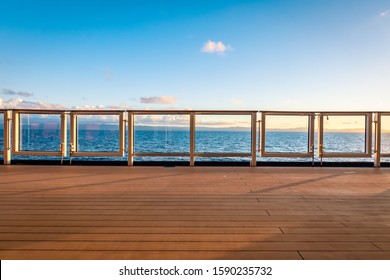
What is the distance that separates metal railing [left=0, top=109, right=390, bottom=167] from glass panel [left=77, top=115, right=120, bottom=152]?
0.08ft

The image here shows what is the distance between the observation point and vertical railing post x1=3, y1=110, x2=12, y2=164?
593cm

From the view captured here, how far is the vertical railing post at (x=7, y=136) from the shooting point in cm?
593

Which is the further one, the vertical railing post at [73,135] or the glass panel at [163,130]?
the vertical railing post at [73,135]

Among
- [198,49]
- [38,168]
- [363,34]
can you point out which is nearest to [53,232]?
[38,168]

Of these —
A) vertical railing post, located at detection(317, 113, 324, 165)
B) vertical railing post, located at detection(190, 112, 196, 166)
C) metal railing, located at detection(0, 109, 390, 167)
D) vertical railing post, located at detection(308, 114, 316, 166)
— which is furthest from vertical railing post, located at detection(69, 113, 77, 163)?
vertical railing post, located at detection(317, 113, 324, 165)

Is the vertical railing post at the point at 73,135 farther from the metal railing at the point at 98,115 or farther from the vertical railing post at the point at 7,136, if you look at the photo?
the vertical railing post at the point at 7,136

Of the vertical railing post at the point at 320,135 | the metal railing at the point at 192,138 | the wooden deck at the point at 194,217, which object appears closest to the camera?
the wooden deck at the point at 194,217

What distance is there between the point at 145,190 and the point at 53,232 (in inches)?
60.6

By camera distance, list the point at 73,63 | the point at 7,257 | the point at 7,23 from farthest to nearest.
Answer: the point at 73,63
the point at 7,23
the point at 7,257

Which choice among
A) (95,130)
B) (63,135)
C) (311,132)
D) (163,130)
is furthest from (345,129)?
(63,135)

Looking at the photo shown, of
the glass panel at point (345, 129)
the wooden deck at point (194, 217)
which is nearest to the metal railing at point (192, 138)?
the wooden deck at point (194, 217)

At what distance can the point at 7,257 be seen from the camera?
5.66ft

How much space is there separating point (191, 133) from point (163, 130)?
2.88ft
